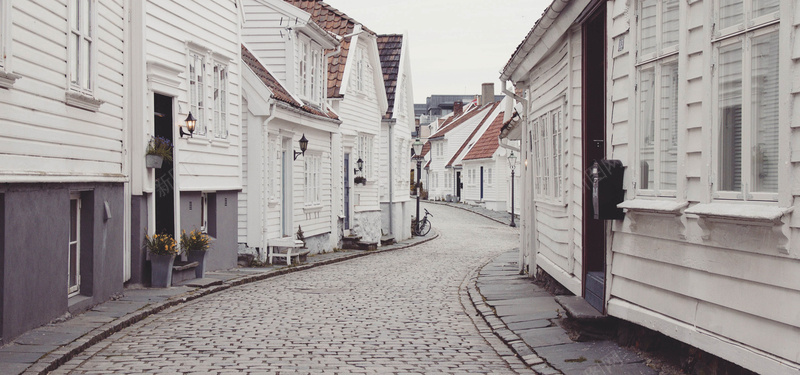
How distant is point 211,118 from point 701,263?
11475 millimetres

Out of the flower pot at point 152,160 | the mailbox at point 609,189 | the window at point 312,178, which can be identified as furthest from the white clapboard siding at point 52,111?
the window at point 312,178

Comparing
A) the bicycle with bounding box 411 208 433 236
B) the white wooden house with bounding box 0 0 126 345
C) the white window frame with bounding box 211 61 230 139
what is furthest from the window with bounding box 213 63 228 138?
the bicycle with bounding box 411 208 433 236

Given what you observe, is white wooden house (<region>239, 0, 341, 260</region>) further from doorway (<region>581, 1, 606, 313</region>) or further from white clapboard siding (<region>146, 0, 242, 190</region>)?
doorway (<region>581, 1, 606, 313</region>)

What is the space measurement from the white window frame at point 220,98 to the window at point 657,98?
33.9 ft

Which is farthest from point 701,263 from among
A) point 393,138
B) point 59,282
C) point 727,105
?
point 393,138

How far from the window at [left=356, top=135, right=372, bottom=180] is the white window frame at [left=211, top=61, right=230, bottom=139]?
12.3m

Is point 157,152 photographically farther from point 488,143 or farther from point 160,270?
point 488,143

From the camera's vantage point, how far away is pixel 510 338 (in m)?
9.34

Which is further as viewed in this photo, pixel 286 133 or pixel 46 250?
pixel 286 133

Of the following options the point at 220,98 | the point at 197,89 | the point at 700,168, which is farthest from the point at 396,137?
the point at 700,168

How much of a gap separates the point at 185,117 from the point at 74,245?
181 inches

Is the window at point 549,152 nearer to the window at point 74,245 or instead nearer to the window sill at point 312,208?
the window at point 74,245

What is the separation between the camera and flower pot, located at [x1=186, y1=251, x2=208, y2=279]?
14.7 m

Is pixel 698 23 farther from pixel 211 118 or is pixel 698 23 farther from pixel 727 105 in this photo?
pixel 211 118
